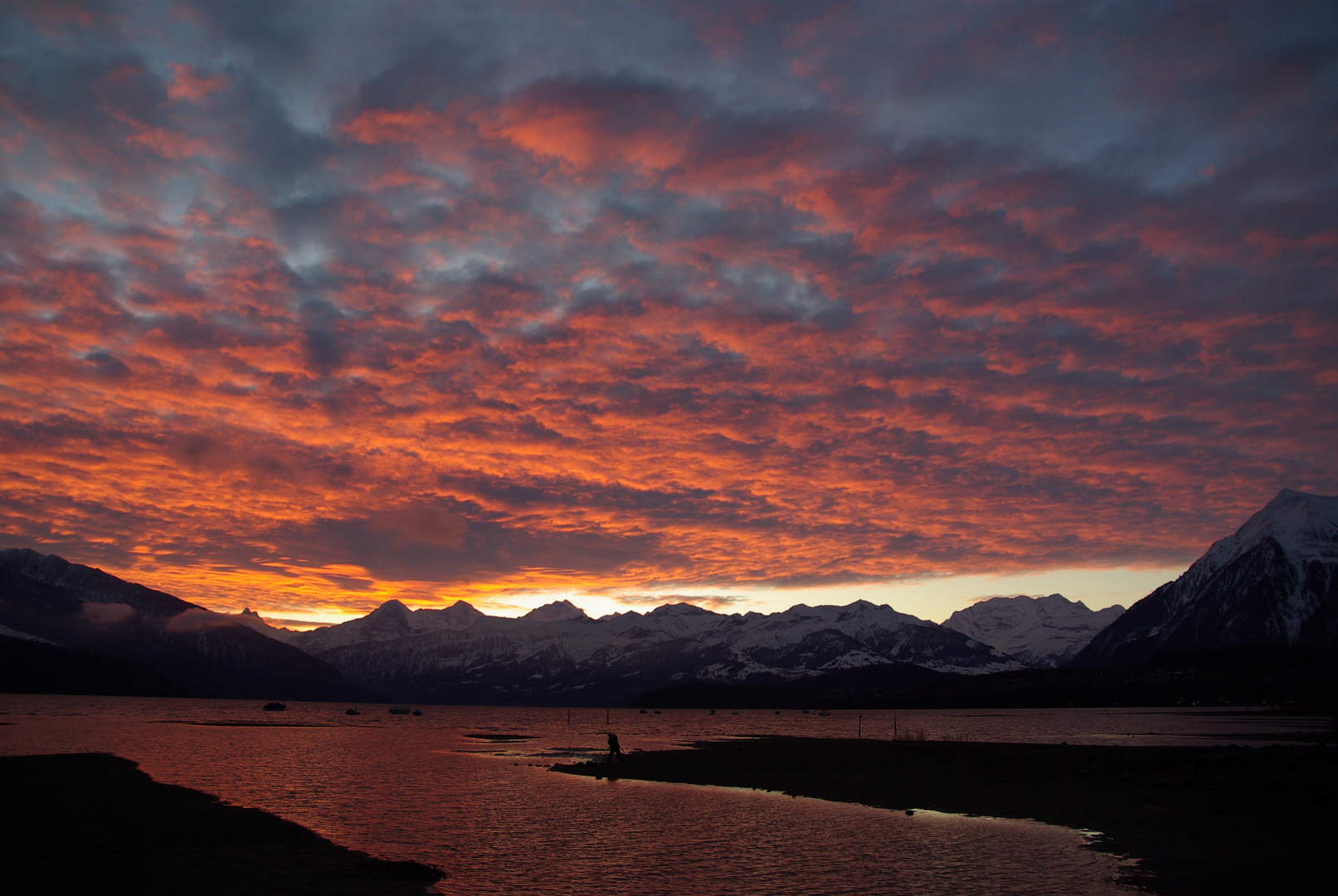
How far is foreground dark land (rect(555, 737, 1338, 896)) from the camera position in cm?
2753

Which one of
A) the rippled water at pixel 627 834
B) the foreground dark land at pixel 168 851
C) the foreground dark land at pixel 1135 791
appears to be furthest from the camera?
the foreground dark land at pixel 1135 791

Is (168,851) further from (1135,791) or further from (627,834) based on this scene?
(1135,791)

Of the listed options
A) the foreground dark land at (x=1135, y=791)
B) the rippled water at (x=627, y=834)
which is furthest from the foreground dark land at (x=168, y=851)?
the foreground dark land at (x=1135, y=791)

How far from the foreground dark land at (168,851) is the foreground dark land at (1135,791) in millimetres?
26343

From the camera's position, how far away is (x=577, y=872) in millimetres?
27188

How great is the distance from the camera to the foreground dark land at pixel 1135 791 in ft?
90.3

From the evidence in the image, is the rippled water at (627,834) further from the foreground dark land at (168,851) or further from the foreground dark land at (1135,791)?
the foreground dark land at (1135,791)

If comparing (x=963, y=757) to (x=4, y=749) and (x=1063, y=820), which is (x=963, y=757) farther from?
(x=4, y=749)

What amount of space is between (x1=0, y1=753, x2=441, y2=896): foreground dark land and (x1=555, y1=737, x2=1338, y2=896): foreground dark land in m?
26.3

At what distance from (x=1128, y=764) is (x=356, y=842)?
53.3 meters

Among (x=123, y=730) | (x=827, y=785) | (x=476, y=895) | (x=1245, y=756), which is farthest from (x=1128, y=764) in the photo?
(x=123, y=730)

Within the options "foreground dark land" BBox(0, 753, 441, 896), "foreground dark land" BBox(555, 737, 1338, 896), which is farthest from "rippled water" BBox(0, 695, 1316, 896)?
"foreground dark land" BBox(555, 737, 1338, 896)

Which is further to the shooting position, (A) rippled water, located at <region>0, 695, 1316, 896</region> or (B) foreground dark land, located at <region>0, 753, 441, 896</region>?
(A) rippled water, located at <region>0, 695, 1316, 896</region>

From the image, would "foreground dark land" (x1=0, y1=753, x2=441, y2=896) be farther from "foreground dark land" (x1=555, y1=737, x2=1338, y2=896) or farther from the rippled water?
"foreground dark land" (x1=555, y1=737, x2=1338, y2=896)
